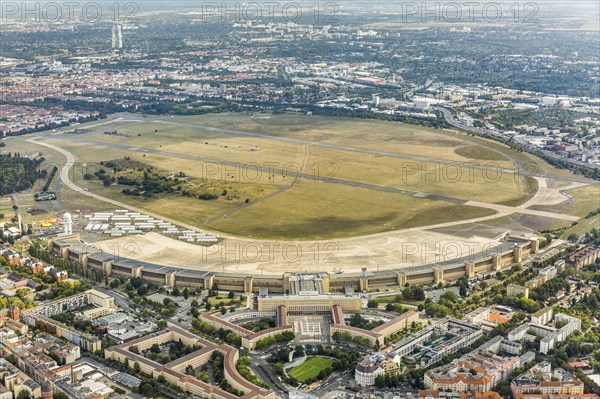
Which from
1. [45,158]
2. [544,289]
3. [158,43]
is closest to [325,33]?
[158,43]

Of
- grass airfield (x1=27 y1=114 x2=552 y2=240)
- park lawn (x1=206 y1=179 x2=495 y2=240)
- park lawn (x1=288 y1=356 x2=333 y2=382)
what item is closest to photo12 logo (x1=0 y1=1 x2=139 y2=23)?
grass airfield (x1=27 y1=114 x2=552 y2=240)

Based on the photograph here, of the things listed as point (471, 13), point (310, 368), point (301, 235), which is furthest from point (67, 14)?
point (310, 368)

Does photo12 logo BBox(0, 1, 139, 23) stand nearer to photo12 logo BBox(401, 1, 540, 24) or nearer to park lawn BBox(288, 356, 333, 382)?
photo12 logo BBox(401, 1, 540, 24)

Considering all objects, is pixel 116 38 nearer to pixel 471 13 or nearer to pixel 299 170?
pixel 299 170

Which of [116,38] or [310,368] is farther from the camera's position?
[116,38]

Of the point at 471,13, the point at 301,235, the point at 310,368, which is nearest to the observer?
the point at 310,368

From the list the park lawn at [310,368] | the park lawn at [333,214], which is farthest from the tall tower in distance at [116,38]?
the park lawn at [310,368]

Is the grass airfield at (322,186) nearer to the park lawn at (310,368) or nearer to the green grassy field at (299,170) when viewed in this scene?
the green grassy field at (299,170)

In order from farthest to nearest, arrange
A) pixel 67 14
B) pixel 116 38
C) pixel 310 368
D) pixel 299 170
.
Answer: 1. pixel 67 14
2. pixel 116 38
3. pixel 299 170
4. pixel 310 368

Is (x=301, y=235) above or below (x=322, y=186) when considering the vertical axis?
below
